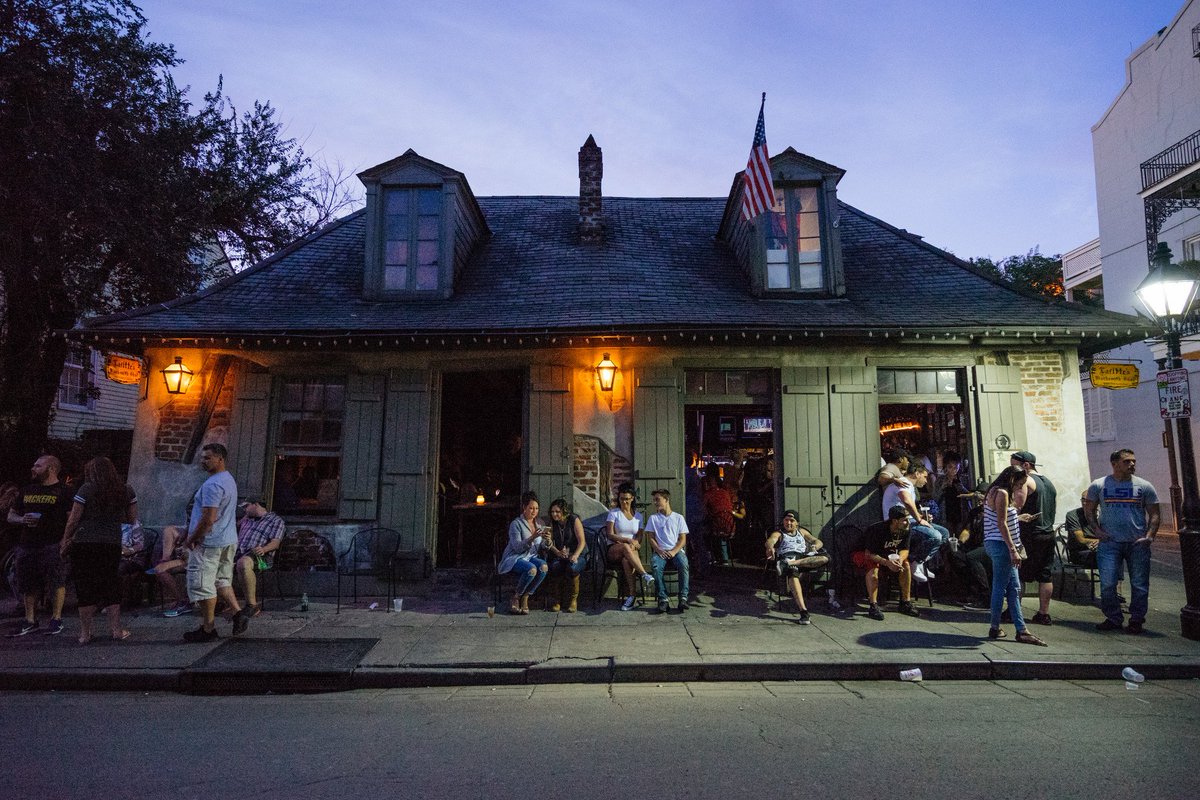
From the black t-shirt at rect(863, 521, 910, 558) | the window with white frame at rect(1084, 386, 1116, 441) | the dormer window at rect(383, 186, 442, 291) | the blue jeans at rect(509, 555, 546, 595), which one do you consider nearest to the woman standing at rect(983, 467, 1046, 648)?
the black t-shirt at rect(863, 521, 910, 558)

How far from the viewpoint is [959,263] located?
10.2 meters

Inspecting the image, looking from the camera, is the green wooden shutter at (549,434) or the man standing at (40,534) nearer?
the man standing at (40,534)

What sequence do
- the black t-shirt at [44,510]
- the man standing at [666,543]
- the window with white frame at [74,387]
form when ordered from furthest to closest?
the window with white frame at [74,387]
the man standing at [666,543]
the black t-shirt at [44,510]

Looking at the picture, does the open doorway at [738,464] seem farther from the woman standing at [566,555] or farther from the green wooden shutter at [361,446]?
the green wooden shutter at [361,446]

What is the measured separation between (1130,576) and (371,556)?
850 cm

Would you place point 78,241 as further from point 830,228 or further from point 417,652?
point 830,228

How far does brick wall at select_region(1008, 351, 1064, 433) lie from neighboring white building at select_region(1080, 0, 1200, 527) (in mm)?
9390

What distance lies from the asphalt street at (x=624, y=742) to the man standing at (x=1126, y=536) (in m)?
1.32

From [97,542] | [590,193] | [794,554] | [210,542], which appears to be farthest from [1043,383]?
[97,542]

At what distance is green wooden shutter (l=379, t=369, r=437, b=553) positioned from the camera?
8.43 meters

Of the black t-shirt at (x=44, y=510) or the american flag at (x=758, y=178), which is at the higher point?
the american flag at (x=758, y=178)

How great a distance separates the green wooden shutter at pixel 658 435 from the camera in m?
8.38

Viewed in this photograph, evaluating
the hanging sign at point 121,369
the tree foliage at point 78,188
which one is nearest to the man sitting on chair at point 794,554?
the hanging sign at point 121,369

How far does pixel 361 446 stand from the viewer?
861 cm
